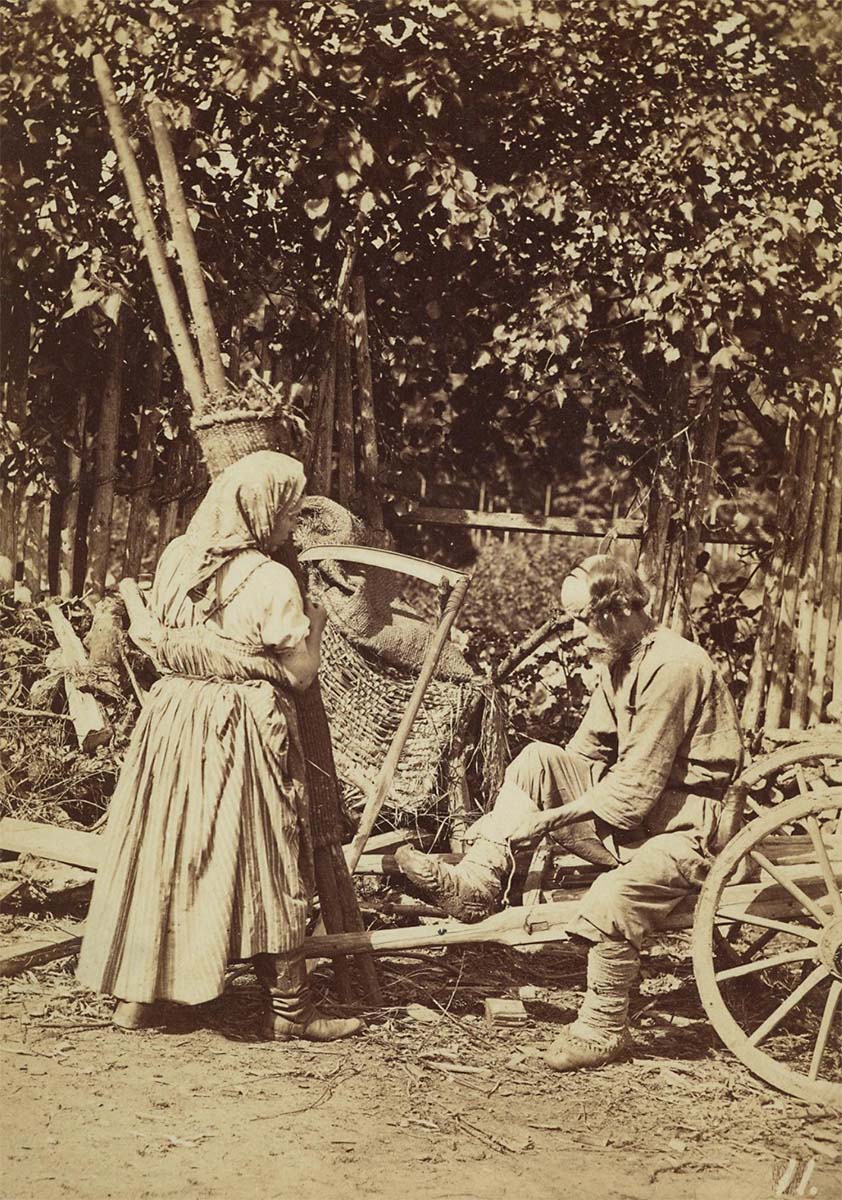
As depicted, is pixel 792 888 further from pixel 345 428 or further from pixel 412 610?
pixel 345 428

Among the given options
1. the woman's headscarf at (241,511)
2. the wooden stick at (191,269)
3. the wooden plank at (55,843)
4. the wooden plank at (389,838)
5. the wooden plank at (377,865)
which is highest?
the wooden stick at (191,269)

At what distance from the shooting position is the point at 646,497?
6758 mm

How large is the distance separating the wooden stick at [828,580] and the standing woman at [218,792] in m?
3.27

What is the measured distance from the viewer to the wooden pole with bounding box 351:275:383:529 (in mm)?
6578

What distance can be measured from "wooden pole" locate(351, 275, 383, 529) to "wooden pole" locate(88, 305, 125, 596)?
3.96 ft

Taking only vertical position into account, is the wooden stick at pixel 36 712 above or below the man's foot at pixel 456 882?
above

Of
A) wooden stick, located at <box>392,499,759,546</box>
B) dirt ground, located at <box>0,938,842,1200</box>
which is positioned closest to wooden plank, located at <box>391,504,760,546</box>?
wooden stick, located at <box>392,499,759,546</box>

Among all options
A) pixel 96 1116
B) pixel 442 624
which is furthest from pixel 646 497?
pixel 96 1116

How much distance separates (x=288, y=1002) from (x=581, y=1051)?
99 centimetres

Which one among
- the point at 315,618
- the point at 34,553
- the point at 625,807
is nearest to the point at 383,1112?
the point at 625,807

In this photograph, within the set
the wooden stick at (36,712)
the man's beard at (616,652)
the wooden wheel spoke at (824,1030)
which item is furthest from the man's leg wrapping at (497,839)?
the wooden stick at (36,712)

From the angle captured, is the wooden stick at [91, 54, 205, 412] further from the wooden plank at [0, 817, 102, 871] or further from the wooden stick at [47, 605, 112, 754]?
the wooden stick at [47, 605, 112, 754]

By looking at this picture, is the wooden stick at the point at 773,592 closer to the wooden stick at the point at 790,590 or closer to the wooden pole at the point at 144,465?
the wooden stick at the point at 790,590

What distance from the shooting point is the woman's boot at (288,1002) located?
4.20 meters
